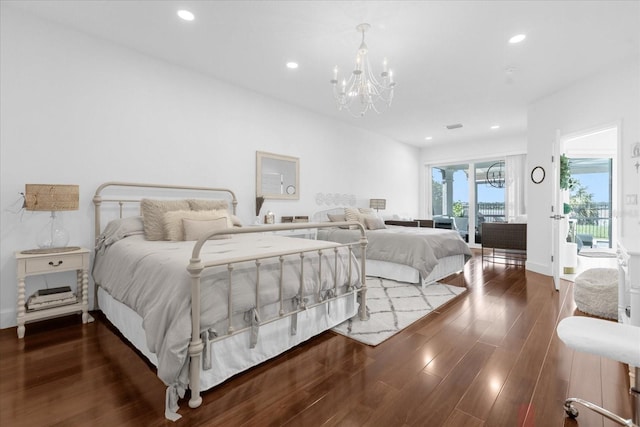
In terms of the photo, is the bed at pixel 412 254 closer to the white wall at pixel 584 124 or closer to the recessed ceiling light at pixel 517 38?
the white wall at pixel 584 124

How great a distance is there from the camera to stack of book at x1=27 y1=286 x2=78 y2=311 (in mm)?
2453

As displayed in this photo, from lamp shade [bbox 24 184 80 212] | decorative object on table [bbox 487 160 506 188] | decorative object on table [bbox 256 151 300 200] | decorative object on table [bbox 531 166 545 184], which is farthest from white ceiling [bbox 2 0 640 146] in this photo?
decorative object on table [bbox 487 160 506 188]

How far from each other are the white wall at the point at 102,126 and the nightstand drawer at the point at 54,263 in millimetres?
414

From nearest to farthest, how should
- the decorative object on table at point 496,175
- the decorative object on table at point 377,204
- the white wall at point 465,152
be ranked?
the decorative object on table at point 377,204, the white wall at point 465,152, the decorative object on table at point 496,175

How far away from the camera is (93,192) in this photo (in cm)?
297

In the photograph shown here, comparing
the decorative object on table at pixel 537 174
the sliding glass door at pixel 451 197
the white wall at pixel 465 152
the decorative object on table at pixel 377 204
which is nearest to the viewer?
the decorative object on table at pixel 537 174

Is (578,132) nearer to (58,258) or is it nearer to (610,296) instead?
(610,296)

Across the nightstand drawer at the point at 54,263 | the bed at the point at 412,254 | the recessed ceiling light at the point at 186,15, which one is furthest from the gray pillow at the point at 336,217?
the nightstand drawer at the point at 54,263

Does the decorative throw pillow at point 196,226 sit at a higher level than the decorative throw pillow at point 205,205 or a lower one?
lower

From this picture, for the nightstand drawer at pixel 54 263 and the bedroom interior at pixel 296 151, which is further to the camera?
the nightstand drawer at pixel 54 263

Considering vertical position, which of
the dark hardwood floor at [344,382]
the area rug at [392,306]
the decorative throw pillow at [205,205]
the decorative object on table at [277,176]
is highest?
the decorative object on table at [277,176]

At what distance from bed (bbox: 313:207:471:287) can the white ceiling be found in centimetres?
204

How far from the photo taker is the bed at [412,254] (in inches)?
147

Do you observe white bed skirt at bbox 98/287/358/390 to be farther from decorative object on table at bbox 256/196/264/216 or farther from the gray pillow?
the gray pillow
